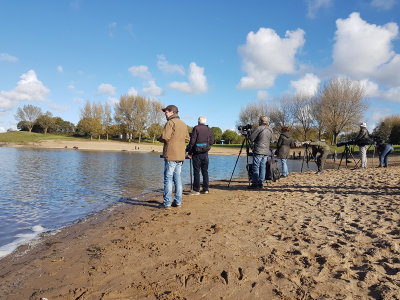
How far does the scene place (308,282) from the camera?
94.3 inches

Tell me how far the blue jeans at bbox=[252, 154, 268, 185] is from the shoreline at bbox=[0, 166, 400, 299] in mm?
2291

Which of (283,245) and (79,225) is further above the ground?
(283,245)

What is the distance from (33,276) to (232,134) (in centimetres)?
8675

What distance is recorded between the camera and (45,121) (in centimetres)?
7244

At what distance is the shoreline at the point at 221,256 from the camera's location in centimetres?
238

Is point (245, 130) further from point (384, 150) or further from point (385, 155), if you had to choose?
point (385, 155)

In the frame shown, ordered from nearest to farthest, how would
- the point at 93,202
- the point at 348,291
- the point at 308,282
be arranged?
the point at 348,291 < the point at 308,282 < the point at 93,202

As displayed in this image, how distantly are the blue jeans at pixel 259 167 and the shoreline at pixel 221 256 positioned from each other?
7.52 feet

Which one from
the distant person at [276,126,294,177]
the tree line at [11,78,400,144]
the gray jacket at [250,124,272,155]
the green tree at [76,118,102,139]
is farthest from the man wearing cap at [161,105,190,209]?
the green tree at [76,118,102,139]

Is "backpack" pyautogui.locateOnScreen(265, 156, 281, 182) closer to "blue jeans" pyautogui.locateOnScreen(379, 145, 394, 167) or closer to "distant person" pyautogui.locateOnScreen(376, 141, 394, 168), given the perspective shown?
"distant person" pyautogui.locateOnScreen(376, 141, 394, 168)

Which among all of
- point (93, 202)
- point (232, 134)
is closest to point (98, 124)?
point (232, 134)

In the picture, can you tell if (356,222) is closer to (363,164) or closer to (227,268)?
(227,268)

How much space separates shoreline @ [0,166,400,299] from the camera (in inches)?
93.6

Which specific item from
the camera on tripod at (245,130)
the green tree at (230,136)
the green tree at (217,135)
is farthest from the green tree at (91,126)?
the camera on tripod at (245,130)
